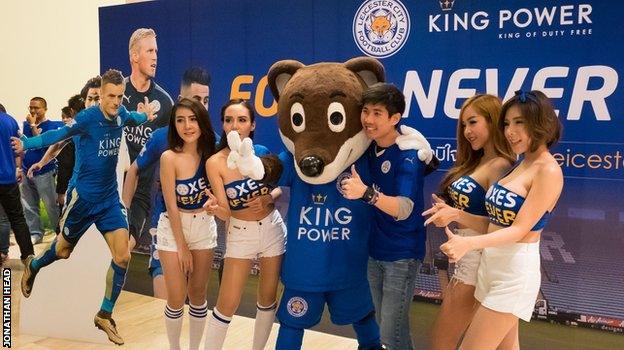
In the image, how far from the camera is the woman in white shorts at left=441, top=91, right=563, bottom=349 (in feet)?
6.68

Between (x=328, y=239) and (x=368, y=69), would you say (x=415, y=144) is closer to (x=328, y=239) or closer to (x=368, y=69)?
(x=368, y=69)

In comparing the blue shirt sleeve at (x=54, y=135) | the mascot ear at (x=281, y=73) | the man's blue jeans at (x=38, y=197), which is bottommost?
the man's blue jeans at (x=38, y=197)

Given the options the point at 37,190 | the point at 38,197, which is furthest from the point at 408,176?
the point at 38,197

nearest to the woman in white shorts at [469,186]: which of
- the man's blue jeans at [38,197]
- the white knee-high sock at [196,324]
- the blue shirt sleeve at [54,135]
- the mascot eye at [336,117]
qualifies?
the mascot eye at [336,117]

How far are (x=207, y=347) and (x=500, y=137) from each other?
1801mm

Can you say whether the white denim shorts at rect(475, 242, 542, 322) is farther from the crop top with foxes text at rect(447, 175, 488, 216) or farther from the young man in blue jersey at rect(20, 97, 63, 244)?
the young man in blue jersey at rect(20, 97, 63, 244)

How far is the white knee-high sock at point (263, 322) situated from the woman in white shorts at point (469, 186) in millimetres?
868

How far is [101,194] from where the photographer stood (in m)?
3.72

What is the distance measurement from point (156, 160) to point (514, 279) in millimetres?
2636

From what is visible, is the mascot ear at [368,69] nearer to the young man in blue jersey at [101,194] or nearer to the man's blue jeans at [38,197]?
the young man in blue jersey at [101,194]

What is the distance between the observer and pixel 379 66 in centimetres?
259

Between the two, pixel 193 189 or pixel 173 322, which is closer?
pixel 193 189

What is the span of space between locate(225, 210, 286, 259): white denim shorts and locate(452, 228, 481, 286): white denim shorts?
0.92m

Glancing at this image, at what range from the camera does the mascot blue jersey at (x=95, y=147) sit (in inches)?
141
